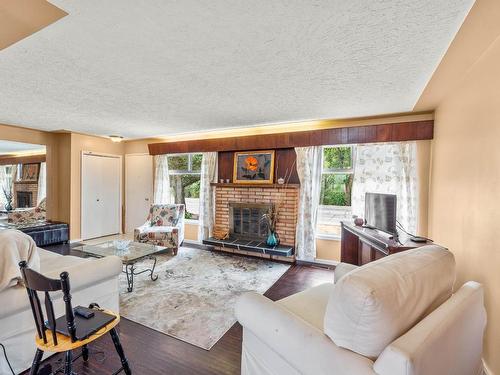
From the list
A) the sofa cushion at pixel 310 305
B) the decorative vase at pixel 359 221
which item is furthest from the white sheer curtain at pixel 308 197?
the sofa cushion at pixel 310 305

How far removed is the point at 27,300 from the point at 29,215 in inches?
200

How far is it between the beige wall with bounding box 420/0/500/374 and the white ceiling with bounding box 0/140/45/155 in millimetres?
6888

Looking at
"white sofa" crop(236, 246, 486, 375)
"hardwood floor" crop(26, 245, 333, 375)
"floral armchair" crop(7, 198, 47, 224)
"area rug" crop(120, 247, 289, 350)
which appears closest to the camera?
"white sofa" crop(236, 246, 486, 375)

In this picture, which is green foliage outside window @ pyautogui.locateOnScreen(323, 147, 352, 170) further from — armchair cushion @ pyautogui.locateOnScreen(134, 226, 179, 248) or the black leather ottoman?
the black leather ottoman

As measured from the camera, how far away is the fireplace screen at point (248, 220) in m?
4.55

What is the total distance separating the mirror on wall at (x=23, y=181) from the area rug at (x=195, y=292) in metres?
3.78

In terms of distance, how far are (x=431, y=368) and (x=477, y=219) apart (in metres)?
1.50

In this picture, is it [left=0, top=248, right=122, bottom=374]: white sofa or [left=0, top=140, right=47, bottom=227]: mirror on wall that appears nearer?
[left=0, top=248, right=122, bottom=374]: white sofa

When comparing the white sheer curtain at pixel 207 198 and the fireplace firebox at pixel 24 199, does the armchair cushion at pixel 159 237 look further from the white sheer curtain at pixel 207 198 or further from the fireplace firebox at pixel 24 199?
the fireplace firebox at pixel 24 199

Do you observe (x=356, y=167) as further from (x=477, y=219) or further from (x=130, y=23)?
(x=130, y=23)

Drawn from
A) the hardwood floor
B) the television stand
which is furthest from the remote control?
the television stand

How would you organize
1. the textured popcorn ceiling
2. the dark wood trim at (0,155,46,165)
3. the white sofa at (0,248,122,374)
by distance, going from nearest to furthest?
the textured popcorn ceiling, the white sofa at (0,248,122,374), the dark wood trim at (0,155,46,165)

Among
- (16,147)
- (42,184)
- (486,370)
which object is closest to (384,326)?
(486,370)

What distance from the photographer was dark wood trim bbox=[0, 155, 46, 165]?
5.77m
